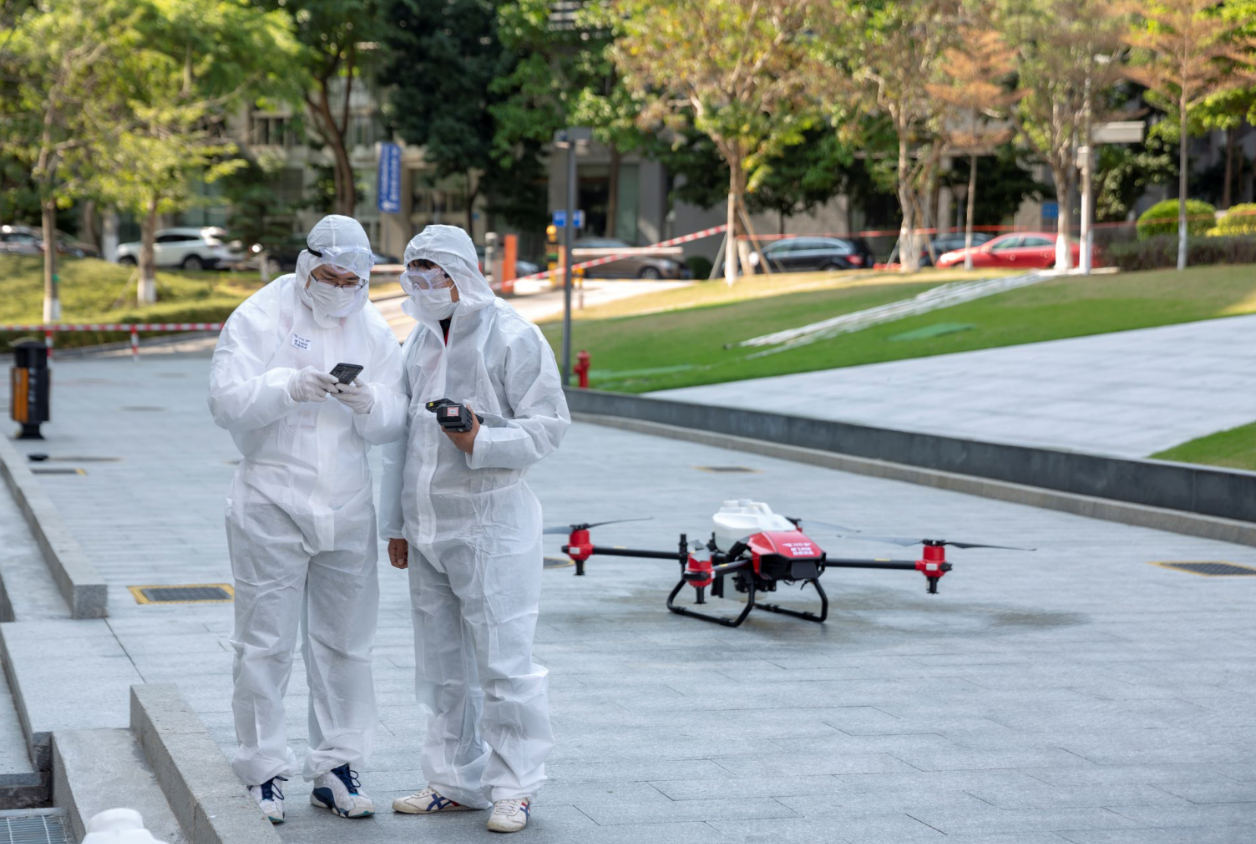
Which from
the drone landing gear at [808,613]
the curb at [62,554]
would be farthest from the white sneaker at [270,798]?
the drone landing gear at [808,613]

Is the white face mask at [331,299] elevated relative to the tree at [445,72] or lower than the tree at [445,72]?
lower

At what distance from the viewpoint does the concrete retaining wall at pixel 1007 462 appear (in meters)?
11.5

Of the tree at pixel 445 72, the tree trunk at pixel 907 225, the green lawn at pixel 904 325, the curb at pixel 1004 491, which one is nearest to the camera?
the curb at pixel 1004 491

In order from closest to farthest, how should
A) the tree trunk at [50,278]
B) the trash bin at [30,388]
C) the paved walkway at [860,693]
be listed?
the paved walkway at [860,693]
the trash bin at [30,388]
the tree trunk at [50,278]

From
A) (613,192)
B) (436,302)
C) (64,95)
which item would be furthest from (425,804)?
(613,192)

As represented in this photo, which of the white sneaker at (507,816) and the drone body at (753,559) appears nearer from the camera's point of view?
the white sneaker at (507,816)

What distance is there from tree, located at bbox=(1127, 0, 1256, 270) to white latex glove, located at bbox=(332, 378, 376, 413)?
1092 inches

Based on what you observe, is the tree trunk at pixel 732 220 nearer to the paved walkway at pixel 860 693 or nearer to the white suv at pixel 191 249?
the white suv at pixel 191 249

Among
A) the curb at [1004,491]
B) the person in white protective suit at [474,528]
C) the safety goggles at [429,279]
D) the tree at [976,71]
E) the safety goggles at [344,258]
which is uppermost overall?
the tree at [976,71]

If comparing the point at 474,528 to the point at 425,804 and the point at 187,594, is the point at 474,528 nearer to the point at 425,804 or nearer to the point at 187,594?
the point at 425,804

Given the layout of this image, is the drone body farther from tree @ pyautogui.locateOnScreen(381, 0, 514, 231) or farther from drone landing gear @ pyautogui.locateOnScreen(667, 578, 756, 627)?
tree @ pyautogui.locateOnScreen(381, 0, 514, 231)

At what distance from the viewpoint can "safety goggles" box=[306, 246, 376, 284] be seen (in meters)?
4.52

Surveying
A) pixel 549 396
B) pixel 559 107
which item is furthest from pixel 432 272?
pixel 559 107

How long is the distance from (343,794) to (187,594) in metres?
3.90
